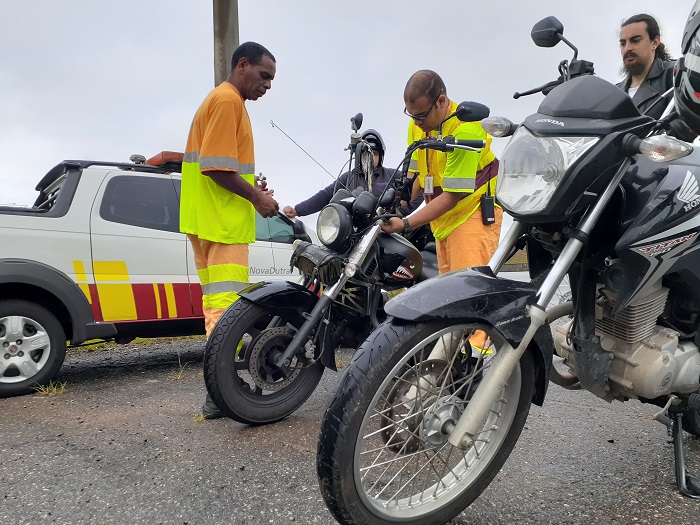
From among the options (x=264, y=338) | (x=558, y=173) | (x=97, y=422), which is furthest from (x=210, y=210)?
(x=558, y=173)

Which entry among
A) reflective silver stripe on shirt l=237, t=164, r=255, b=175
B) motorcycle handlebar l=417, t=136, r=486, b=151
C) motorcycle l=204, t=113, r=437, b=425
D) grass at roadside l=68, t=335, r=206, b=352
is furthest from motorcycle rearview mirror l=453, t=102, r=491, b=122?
grass at roadside l=68, t=335, r=206, b=352

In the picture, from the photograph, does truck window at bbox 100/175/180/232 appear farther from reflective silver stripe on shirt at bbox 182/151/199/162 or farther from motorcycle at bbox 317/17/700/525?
motorcycle at bbox 317/17/700/525

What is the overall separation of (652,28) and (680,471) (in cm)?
268

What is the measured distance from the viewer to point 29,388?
3.78m

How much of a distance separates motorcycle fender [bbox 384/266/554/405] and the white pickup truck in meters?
2.43

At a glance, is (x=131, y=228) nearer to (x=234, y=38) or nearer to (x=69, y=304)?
(x=69, y=304)

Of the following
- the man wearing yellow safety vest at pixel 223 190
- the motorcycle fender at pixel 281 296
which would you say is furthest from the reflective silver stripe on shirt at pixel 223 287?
the motorcycle fender at pixel 281 296

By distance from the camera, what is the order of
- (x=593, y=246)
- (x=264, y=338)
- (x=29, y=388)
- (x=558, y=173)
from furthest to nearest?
1. (x=29, y=388)
2. (x=264, y=338)
3. (x=593, y=246)
4. (x=558, y=173)

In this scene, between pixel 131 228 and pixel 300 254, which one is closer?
pixel 300 254

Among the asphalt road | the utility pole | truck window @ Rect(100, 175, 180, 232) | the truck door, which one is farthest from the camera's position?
the utility pole

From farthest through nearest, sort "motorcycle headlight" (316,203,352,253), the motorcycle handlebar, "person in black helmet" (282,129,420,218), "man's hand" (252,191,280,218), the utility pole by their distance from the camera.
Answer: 1. the utility pole
2. "person in black helmet" (282,129,420,218)
3. "man's hand" (252,191,280,218)
4. "motorcycle headlight" (316,203,352,253)
5. the motorcycle handlebar

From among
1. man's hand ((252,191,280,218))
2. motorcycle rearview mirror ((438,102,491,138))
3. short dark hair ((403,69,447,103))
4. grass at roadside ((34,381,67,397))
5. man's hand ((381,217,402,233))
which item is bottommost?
grass at roadside ((34,381,67,397))

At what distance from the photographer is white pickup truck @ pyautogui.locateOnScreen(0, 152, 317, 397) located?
3838 mm

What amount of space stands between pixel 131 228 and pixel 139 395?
1.34 m
